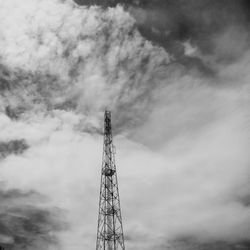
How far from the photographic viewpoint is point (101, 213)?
165 feet

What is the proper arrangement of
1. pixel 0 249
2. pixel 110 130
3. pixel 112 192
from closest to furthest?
1. pixel 0 249
2. pixel 112 192
3. pixel 110 130

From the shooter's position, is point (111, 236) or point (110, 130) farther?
point (110, 130)

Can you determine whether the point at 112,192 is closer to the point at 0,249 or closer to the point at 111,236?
the point at 111,236

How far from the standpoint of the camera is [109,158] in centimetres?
5375

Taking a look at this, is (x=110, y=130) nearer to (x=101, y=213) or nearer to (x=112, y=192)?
(x=112, y=192)

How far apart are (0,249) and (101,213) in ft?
51.8

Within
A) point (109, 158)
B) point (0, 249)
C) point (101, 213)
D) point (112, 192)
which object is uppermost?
point (109, 158)

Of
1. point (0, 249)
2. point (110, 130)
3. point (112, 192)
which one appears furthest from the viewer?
point (110, 130)

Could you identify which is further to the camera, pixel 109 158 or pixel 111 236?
pixel 109 158

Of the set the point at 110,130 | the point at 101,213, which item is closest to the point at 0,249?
the point at 101,213

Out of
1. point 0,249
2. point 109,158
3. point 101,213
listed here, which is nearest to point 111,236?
point 101,213

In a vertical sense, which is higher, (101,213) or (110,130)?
(110,130)

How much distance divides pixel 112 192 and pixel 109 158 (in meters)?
5.72

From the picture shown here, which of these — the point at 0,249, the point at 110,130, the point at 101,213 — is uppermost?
the point at 110,130
